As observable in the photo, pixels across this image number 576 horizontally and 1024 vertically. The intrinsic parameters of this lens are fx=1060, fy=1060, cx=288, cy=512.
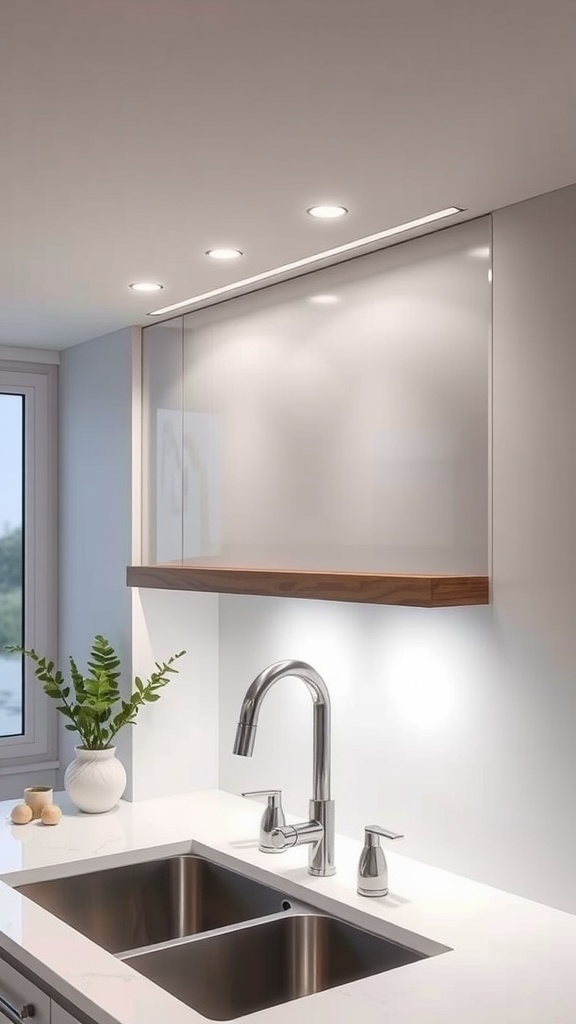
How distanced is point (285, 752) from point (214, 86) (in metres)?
1.87

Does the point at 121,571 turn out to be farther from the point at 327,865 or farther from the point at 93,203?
the point at 93,203

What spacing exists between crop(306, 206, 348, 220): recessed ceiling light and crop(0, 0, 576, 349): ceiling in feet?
0.09

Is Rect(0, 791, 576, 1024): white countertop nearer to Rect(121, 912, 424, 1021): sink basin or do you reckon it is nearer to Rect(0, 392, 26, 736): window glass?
Rect(121, 912, 424, 1021): sink basin

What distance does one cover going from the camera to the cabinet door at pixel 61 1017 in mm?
1771

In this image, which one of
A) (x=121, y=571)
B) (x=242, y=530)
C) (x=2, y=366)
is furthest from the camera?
(x=2, y=366)

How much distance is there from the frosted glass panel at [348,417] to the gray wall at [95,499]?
0.91ft

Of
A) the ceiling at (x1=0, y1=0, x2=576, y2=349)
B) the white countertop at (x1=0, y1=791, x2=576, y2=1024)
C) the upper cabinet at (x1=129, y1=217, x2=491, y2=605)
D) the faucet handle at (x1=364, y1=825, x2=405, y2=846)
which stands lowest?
the white countertop at (x1=0, y1=791, x2=576, y2=1024)

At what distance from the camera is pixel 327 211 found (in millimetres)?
2037

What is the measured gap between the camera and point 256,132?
1642 millimetres

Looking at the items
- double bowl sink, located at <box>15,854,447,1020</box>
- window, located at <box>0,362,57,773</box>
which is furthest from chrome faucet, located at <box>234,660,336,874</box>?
window, located at <box>0,362,57,773</box>

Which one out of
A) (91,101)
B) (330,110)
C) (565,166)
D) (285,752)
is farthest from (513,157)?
(285,752)

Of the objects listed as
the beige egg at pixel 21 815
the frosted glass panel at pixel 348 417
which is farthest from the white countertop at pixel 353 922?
the frosted glass panel at pixel 348 417

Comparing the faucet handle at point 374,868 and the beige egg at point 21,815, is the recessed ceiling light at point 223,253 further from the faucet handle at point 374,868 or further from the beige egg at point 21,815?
the beige egg at point 21,815

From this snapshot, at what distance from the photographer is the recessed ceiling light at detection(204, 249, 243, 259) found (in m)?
2.32
